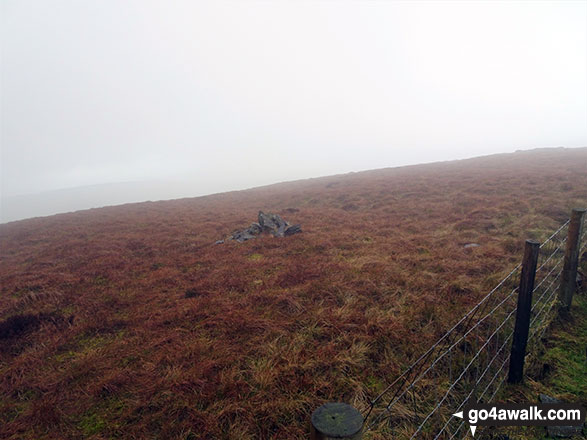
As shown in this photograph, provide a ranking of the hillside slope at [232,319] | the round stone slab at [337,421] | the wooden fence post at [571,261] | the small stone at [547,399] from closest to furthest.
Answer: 1. the round stone slab at [337,421]
2. the small stone at [547,399]
3. the hillside slope at [232,319]
4. the wooden fence post at [571,261]

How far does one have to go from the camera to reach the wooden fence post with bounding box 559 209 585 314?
439 cm

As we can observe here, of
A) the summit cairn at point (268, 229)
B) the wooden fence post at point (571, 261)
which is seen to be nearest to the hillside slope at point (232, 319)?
the summit cairn at point (268, 229)

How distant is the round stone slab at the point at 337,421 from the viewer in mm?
1655

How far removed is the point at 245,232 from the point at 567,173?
21331mm

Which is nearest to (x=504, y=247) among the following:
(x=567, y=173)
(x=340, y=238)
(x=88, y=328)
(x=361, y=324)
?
(x=340, y=238)

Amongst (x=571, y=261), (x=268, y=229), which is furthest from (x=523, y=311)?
(x=268, y=229)

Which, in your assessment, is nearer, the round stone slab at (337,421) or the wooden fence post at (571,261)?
the round stone slab at (337,421)

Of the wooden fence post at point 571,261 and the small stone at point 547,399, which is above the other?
the wooden fence post at point 571,261

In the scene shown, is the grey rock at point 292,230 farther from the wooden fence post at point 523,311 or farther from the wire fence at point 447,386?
the wooden fence post at point 523,311

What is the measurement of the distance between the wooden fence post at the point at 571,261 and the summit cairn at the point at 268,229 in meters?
8.97

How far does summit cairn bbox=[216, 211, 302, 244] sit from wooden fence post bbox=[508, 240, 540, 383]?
30.7 feet

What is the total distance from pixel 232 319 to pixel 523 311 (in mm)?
4778

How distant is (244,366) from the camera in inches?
169

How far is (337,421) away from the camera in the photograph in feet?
5.63
